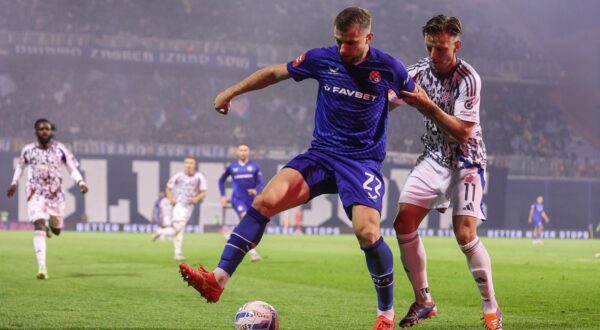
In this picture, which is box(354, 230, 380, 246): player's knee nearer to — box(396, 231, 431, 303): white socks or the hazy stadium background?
box(396, 231, 431, 303): white socks

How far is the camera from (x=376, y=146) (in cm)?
623

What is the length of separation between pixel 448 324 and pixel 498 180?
1311 inches

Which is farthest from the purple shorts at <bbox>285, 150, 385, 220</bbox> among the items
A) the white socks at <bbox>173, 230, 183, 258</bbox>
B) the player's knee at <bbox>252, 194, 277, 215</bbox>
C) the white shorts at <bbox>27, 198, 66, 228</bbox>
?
the white socks at <bbox>173, 230, 183, 258</bbox>

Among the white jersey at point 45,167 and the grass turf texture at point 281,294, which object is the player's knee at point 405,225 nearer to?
the grass turf texture at point 281,294

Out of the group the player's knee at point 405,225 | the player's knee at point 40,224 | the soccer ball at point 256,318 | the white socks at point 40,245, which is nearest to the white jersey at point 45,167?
the player's knee at point 40,224

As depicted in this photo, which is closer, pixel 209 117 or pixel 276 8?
pixel 209 117

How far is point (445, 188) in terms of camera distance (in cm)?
675

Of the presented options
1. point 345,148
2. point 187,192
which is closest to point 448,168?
point 345,148

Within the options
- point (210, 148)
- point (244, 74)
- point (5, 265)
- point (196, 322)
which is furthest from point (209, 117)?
point (196, 322)

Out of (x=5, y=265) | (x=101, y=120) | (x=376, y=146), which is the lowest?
(x=5, y=265)

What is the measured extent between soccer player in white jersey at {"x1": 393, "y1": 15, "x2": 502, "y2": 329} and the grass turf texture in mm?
752

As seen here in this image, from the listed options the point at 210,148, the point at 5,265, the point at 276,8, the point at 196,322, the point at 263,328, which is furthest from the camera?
the point at 276,8

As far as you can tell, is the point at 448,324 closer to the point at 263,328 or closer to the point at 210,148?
the point at 263,328

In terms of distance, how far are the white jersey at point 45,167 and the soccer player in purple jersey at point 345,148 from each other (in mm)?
7225
